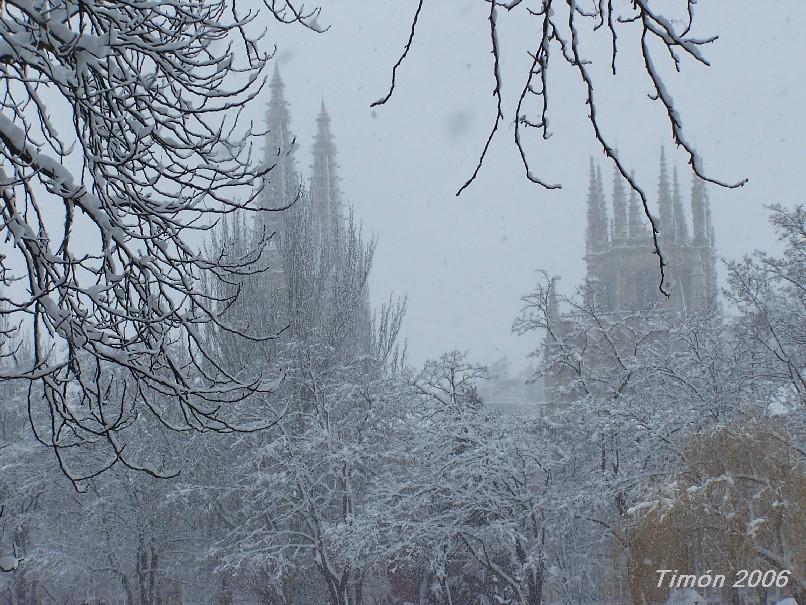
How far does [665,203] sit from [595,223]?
4144mm

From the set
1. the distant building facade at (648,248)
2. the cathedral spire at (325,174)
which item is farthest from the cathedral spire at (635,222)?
the cathedral spire at (325,174)

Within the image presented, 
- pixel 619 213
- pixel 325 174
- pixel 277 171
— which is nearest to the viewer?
pixel 277 171

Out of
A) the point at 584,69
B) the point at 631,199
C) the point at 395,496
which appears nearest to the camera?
the point at 584,69

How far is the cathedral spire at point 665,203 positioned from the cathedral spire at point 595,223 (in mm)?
3374

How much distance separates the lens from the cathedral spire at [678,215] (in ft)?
162

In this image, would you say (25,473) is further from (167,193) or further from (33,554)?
(167,193)

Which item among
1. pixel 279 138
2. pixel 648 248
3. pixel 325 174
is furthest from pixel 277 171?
pixel 648 248

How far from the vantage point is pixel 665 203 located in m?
48.8

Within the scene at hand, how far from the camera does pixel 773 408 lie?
54.7 ft

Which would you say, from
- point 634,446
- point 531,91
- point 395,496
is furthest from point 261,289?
point 531,91

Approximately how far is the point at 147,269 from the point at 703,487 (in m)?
10.00

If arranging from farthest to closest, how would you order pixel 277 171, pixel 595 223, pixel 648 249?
1. pixel 595 223
2. pixel 648 249
3. pixel 277 171

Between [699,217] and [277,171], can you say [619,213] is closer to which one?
[699,217]

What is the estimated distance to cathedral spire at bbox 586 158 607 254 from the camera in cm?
5025
